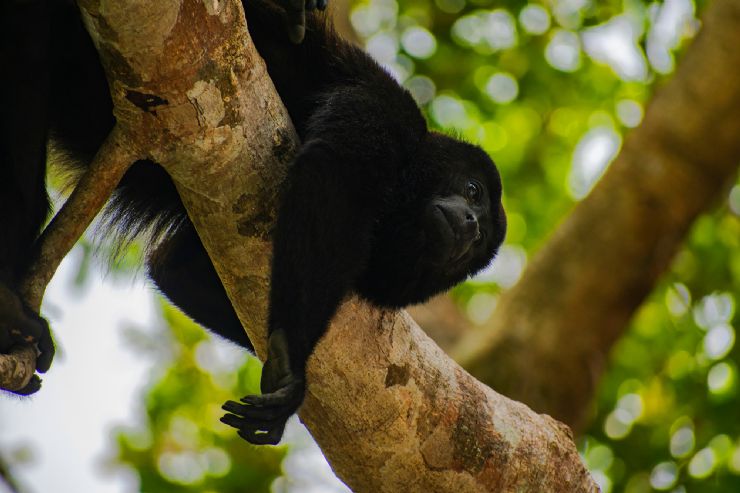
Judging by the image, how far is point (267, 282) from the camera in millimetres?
2809

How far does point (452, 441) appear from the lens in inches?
129

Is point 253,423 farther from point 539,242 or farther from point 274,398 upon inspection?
point 539,242

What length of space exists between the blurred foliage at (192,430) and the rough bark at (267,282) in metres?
2.92

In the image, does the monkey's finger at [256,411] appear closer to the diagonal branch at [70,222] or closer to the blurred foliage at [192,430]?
the diagonal branch at [70,222]

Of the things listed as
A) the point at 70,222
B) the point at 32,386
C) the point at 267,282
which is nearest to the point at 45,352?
the point at 32,386

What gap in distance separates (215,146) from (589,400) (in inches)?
174

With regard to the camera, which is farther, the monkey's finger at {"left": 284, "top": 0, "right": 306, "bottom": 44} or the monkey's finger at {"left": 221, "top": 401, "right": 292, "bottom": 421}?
the monkey's finger at {"left": 284, "top": 0, "right": 306, "bottom": 44}

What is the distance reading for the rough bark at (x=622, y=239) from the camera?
646cm

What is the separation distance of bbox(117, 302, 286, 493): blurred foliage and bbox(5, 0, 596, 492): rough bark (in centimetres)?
292

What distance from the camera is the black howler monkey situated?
2.73 meters

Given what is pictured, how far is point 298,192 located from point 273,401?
0.60m

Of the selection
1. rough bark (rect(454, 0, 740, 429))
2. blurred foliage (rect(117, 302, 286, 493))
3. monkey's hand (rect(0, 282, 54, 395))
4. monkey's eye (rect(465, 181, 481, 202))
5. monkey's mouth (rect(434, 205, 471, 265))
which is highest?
monkey's hand (rect(0, 282, 54, 395))

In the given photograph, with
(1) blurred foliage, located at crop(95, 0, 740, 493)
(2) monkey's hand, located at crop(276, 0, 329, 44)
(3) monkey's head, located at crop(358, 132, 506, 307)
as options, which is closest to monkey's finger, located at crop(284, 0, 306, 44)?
(2) monkey's hand, located at crop(276, 0, 329, 44)

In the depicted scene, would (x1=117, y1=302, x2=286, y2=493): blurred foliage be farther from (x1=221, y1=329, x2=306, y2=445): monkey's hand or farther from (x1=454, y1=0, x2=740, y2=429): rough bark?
(x1=221, y1=329, x2=306, y2=445): monkey's hand
